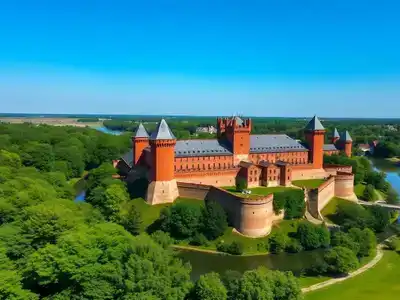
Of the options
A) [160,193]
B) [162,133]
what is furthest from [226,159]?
[160,193]

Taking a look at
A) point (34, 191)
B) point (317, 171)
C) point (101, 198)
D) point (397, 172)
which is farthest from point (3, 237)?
point (397, 172)

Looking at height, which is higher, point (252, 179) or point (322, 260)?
point (252, 179)

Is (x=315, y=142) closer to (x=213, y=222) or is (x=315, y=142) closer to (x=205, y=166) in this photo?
(x=205, y=166)

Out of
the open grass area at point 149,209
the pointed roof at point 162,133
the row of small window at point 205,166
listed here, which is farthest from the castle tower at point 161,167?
the row of small window at point 205,166

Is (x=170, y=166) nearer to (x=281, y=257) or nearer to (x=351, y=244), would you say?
(x=281, y=257)

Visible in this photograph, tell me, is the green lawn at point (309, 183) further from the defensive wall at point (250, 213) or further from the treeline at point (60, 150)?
the treeline at point (60, 150)

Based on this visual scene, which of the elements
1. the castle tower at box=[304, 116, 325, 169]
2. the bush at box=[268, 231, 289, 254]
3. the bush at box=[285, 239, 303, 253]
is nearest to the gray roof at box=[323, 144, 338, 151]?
the castle tower at box=[304, 116, 325, 169]
